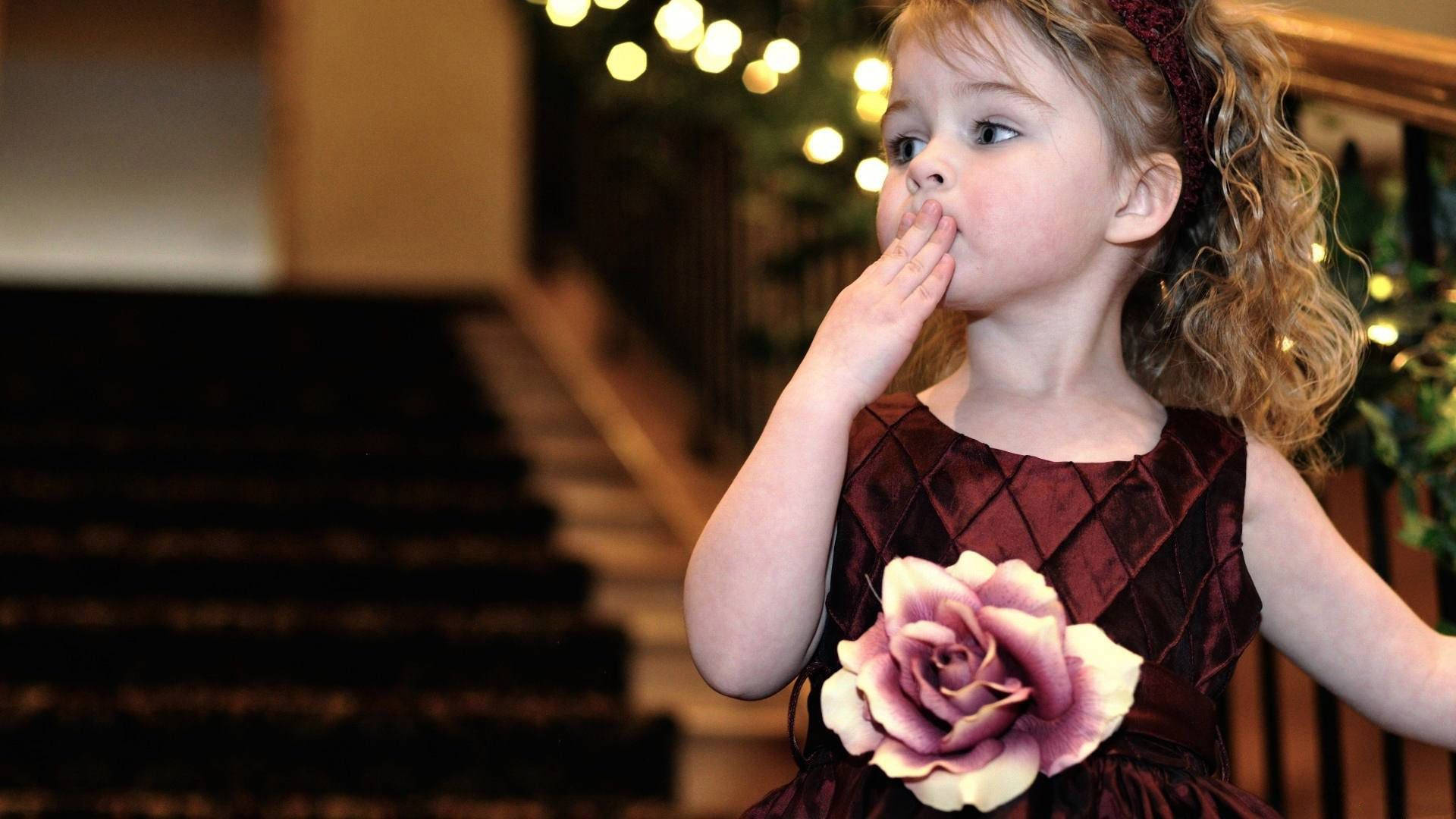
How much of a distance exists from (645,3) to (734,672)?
2.59 meters

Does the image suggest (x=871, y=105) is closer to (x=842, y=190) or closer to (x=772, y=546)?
(x=842, y=190)

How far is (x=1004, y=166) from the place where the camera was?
3.33 ft

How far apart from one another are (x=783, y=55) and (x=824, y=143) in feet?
0.67

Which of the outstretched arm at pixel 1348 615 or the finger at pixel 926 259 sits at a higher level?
the finger at pixel 926 259

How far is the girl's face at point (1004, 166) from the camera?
3.35 feet

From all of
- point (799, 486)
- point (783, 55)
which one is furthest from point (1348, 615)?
point (783, 55)

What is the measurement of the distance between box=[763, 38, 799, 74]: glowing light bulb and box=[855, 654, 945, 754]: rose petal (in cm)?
180

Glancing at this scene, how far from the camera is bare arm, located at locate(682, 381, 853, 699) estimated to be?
1011mm

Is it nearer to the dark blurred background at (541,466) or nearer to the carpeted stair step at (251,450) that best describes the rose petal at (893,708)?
the dark blurred background at (541,466)

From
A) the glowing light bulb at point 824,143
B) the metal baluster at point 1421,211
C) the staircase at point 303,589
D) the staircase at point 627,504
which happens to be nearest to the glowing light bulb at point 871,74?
the glowing light bulb at point 824,143

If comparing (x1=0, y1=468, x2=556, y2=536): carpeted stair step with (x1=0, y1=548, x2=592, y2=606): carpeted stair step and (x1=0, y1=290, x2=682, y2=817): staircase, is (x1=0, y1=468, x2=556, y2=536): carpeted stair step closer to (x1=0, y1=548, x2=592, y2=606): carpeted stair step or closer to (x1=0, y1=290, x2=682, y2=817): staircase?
(x1=0, y1=290, x2=682, y2=817): staircase

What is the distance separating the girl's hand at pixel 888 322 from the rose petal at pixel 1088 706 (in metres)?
0.23

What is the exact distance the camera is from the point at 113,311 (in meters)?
4.89

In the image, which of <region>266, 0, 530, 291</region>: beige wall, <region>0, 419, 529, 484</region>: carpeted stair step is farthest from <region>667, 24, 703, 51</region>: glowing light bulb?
<region>266, 0, 530, 291</region>: beige wall
